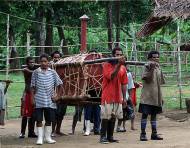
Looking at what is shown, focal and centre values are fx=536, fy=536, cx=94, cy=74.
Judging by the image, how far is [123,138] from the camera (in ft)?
32.1

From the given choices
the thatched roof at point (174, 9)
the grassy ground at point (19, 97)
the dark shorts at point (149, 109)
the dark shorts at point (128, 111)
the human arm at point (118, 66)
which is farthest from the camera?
the grassy ground at point (19, 97)

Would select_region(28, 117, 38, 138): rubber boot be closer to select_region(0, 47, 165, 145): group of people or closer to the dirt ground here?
the dirt ground

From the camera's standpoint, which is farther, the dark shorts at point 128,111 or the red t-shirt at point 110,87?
the dark shorts at point 128,111

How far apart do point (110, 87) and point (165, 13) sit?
17.0ft

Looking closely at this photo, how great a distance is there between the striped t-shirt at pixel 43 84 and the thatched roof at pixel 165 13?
509 centimetres

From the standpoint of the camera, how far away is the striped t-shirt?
8.95 meters

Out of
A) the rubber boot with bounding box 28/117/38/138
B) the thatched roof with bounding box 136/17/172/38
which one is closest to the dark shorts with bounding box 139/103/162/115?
the rubber boot with bounding box 28/117/38/138

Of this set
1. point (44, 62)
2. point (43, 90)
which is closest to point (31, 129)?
point (43, 90)

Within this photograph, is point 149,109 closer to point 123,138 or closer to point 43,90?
point 123,138

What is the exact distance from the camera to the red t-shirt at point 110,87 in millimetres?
8633

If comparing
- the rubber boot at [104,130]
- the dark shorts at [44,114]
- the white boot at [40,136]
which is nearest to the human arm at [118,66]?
the rubber boot at [104,130]

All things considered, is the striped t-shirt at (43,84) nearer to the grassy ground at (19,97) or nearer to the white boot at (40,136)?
the white boot at (40,136)

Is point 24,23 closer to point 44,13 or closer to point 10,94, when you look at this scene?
point 44,13

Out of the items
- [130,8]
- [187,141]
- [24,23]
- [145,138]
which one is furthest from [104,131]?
[130,8]
